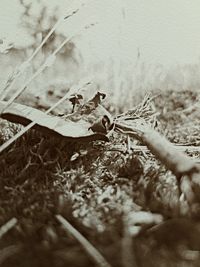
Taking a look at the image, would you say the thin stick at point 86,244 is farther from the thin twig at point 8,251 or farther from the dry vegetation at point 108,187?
the thin twig at point 8,251

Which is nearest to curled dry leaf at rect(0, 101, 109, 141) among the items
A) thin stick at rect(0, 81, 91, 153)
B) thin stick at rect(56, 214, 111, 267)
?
thin stick at rect(0, 81, 91, 153)

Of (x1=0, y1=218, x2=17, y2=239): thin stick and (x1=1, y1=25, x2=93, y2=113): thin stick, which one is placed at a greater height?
(x1=1, y1=25, x2=93, y2=113): thin stick

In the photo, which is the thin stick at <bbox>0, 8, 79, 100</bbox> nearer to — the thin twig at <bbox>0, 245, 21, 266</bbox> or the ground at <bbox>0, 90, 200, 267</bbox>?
the ground at <bbox>0, 90, 200, 267</bbox>

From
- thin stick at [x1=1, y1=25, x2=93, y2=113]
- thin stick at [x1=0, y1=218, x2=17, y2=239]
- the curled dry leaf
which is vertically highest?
thin stick at [x1=1, y1=25, x2=93, y2=113]

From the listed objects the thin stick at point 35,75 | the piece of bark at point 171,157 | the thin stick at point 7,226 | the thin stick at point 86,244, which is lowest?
the thin stick at point 86,244

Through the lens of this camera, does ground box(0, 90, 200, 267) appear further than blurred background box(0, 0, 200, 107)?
No

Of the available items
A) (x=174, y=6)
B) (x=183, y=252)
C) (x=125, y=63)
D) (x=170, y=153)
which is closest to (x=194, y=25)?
(x=174, y=6)

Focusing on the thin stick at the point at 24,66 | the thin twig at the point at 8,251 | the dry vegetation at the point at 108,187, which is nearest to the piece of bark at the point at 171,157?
the dry vegetation at the point at 108,187
